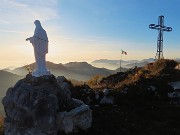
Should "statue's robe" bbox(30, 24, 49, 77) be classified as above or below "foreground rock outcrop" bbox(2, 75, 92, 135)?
above

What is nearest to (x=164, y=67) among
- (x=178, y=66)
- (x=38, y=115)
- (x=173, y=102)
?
(x=178, y=66)

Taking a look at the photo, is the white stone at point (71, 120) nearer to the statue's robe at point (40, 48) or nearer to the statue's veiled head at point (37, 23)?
the statue's robe at point (40, 48)

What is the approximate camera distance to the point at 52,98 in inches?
815

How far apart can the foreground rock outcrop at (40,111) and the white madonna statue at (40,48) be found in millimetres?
546

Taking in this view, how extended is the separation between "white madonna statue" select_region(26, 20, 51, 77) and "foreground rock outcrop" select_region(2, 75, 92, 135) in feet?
1.79

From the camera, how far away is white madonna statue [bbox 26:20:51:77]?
21505 millimetres

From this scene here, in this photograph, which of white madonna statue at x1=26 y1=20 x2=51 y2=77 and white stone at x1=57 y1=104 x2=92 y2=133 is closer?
white stone at x1=57 y1=104 x2=92 y2=133

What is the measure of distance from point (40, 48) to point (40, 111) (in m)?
3.95

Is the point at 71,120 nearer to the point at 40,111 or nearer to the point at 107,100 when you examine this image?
the point at 40,111

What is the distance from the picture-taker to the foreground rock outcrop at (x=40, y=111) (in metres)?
20.0

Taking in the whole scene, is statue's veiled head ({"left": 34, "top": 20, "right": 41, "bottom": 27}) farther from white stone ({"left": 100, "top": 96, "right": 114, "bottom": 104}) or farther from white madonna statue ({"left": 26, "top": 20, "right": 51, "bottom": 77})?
white stone ({"left": 100, "top": 96, "right": 114, "bottom": 104})

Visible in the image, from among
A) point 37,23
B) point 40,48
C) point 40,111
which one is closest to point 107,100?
point 40,48

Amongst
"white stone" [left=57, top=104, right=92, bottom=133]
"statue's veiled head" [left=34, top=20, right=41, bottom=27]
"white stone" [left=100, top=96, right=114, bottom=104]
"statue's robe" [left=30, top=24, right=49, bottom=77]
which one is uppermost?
"statue's veiled head" [left=34, top=20, right=41, bottom=27]

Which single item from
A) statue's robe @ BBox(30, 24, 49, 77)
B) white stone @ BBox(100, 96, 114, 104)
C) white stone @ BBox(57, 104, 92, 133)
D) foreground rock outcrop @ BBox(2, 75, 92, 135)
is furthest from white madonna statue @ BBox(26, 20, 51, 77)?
white stone @ BBox(100, 96, 114, 104)
